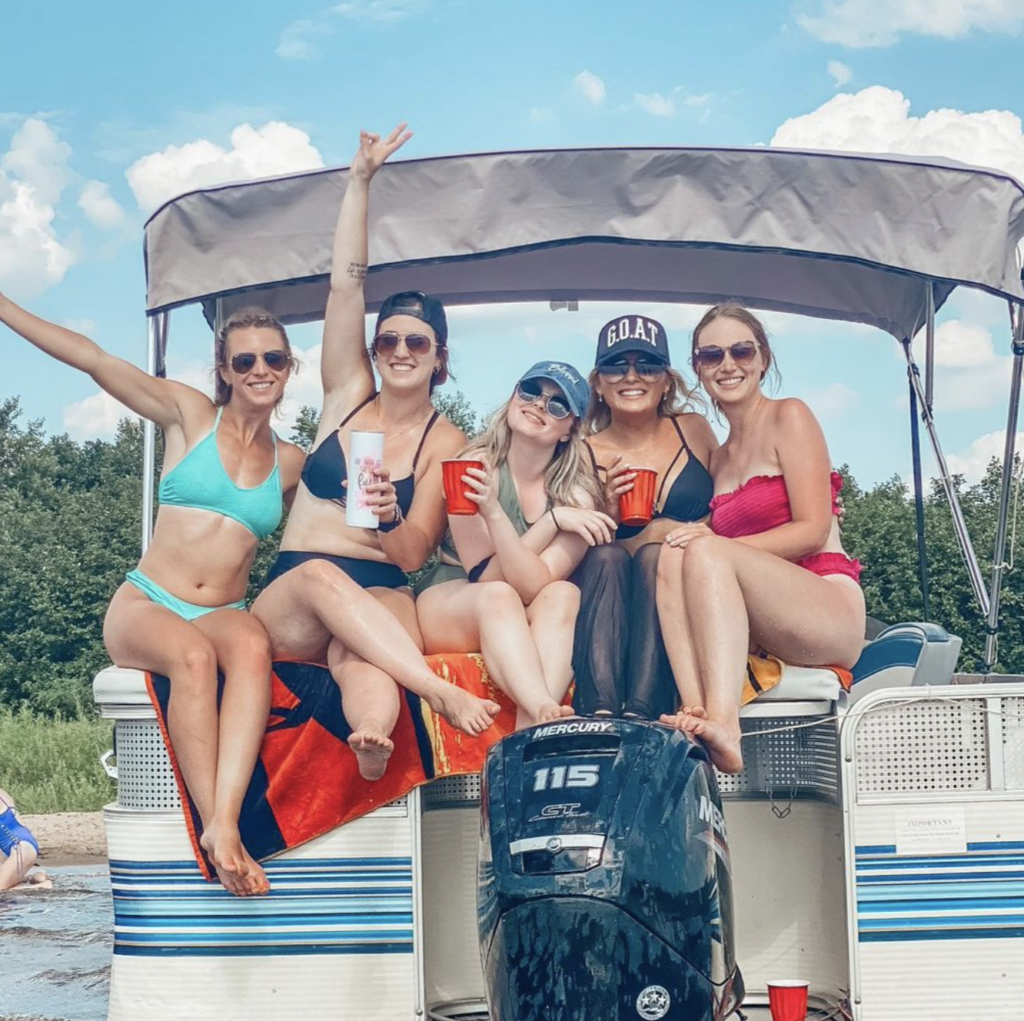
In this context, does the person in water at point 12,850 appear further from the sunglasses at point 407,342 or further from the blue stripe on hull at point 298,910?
the sunglasses at point 407,342

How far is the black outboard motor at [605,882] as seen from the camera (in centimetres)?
242

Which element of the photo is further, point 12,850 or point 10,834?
point 10,834

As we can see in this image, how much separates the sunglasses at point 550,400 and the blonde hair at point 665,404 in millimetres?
390

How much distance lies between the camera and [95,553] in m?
24.4

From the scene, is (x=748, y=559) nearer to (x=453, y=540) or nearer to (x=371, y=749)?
(x=453, y=540)

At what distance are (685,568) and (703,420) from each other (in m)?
0.97

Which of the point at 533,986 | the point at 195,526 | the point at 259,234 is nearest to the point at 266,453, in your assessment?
the point at 195,526

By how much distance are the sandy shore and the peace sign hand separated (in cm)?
617

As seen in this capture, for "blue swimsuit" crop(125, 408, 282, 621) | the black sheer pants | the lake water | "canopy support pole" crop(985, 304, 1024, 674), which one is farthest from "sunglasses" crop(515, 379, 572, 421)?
the lake water

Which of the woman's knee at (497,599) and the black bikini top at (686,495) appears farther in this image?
the black bikini top at (686,495)

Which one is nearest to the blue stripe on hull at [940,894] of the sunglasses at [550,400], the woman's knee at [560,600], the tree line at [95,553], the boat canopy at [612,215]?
the woman's knee at [560,600]

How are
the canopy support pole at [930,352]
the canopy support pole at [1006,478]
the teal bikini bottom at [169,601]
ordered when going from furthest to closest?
the canopy support pole at [930,352] < the canopy support pole at [1006,478] < the teal bikini bottom at [169,601]

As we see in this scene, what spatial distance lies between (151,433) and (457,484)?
1587 mm

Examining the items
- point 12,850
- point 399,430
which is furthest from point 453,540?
point 12,850
